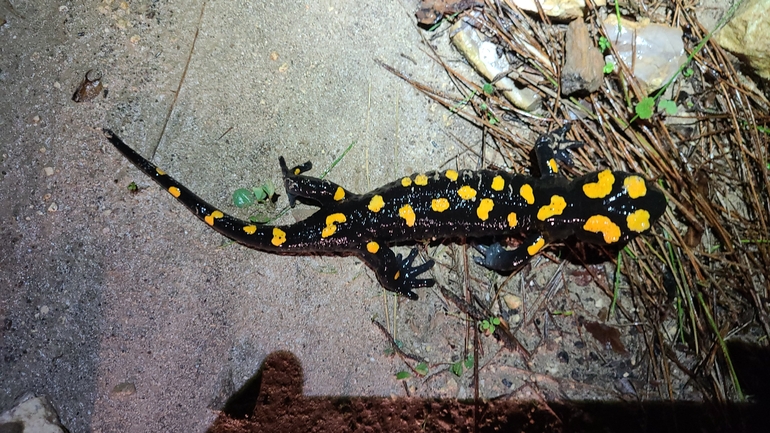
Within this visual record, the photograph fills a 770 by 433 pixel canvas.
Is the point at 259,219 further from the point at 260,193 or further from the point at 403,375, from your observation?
the point at 403,375

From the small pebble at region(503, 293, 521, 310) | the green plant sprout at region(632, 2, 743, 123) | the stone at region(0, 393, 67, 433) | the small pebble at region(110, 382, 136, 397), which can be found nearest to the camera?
the stone at region(0, 393, 67, 433)

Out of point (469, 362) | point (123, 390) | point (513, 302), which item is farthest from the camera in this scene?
point (513, 302)

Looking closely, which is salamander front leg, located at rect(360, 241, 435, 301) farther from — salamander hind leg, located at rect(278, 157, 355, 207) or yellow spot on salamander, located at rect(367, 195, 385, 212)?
salamander hind leg, located at rect(278, 157, 355, 207)

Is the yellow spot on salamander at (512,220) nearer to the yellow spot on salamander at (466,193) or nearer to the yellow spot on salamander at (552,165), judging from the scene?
the yellow spot on salamander at (466,193)

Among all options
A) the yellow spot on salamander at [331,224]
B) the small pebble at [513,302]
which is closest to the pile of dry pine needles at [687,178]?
the small pebble at [513,302]

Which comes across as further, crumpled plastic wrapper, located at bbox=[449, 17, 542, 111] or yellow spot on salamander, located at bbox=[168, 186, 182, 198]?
crumpled plastic wrapper, located at bbox=[449, 17, 542, 111]

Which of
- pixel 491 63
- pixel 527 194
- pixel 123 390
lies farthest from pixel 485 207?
pixel 123 390

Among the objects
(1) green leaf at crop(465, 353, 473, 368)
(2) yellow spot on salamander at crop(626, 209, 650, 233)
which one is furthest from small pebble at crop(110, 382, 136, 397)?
(2) yellow spot on salamander at crop(626, 209, 650, 233)

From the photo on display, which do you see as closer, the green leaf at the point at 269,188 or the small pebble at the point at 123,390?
the small pebble at the point at 123,390
